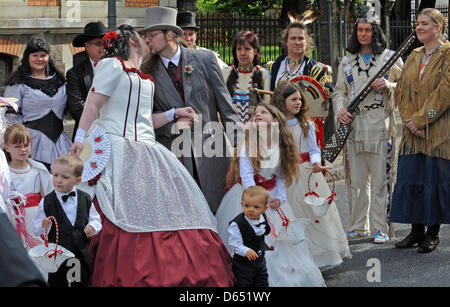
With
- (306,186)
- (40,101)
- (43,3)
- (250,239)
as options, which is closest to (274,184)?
(306,186)

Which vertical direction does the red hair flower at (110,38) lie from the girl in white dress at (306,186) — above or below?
above

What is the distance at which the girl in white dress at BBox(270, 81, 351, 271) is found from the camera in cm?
646

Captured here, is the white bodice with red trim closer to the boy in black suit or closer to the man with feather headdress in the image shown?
the boy in black suit

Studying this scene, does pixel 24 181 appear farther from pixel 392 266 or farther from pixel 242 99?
pixel 392 266

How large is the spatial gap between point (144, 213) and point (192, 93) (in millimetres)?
1202

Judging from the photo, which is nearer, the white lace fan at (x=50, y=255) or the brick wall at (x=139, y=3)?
the white lace fan at (x=50, y=255)

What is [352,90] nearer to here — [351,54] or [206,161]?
[351,54]

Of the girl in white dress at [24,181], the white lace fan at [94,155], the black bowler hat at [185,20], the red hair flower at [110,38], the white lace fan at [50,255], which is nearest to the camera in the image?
the white lace fan at [50,255]

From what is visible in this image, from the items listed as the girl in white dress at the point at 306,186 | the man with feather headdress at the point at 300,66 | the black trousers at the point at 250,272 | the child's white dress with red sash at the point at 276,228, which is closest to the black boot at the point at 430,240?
the girl in white dress at the point at 306,186

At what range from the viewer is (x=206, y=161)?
252 inches

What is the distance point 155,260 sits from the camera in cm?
547

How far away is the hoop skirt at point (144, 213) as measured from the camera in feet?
17.9

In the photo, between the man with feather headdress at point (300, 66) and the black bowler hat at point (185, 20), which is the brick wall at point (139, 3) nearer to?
the black bowler hat at point (185, 20)
